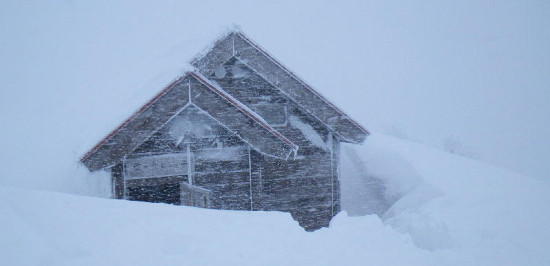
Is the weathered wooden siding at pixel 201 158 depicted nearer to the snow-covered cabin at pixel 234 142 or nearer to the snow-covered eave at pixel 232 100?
the snow-covered cabin at pixel 234 142

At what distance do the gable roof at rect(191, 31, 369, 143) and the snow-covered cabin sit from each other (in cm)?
2

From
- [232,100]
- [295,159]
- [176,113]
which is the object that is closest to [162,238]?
[176,113]

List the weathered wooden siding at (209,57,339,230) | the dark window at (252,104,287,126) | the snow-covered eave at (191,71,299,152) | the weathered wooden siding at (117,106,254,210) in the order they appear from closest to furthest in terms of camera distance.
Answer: the snow-covered eave at (191,71,299,152)
the weathered wooden siding at (117,106,254,210)
the weathered wooden siding at (209,57,339,230)
the dark window at (252,104,287,126)

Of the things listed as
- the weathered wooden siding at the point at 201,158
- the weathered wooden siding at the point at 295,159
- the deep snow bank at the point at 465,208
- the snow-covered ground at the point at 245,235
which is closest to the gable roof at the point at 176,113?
the weathered wooden siding at the point at 201,158

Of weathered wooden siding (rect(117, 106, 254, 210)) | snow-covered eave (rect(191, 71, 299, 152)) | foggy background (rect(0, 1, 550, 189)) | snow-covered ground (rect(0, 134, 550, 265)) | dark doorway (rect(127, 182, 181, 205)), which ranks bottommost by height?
snow-covered ground (rect(0, 134, 550, 265))

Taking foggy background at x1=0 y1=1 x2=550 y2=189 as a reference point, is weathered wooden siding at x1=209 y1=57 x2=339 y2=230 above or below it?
below

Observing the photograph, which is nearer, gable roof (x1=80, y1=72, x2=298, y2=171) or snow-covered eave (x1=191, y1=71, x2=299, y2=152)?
gable roof (x1=80, y1=72, x2=298, y2=171)

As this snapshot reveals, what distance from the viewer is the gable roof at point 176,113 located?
5.92 metres

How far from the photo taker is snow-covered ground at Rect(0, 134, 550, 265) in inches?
124

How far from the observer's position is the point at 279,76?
25.7 ft

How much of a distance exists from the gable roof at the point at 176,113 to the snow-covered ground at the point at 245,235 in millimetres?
1810

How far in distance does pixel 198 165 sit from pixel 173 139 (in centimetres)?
64

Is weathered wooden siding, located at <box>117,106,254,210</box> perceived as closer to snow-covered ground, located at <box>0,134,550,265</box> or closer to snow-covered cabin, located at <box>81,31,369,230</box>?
snow-covered cabin, located at <box>81,31,369,230</box>

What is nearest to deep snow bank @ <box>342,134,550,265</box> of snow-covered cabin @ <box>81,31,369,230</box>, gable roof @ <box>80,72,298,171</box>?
snow-covered cabin @ <box>81,31,369,230</box>
